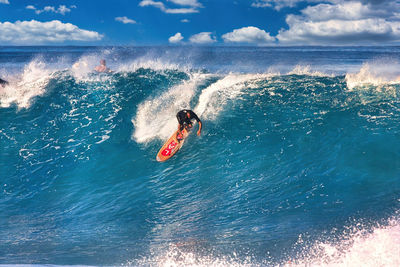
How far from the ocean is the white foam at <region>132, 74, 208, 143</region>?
69 mm

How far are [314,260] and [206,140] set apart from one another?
5.74 m

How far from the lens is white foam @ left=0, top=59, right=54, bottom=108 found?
14.4 metres

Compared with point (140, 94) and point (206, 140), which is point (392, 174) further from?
point (140, 94)

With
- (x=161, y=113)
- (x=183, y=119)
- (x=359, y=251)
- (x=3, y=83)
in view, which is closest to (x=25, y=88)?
(x=3, y=83)

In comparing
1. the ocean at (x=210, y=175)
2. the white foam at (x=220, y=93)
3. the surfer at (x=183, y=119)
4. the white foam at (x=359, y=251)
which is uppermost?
the white foam at (x=220, y=93)

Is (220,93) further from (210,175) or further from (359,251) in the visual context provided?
(359,251)

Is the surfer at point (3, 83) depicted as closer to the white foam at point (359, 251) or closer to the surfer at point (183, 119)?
the surfer at point (183, 119)

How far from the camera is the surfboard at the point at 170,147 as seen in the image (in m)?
9.41

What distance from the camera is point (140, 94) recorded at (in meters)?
14.5

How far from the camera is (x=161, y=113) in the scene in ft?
38.6

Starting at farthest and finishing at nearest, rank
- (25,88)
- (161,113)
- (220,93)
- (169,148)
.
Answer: (25,88)
(220,93)
(161,113)
(169,148)

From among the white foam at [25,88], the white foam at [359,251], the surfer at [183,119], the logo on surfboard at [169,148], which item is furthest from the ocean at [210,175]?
the surfer at [183,119]

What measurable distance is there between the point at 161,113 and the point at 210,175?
4.22m

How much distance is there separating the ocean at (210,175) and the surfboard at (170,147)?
0.21m
